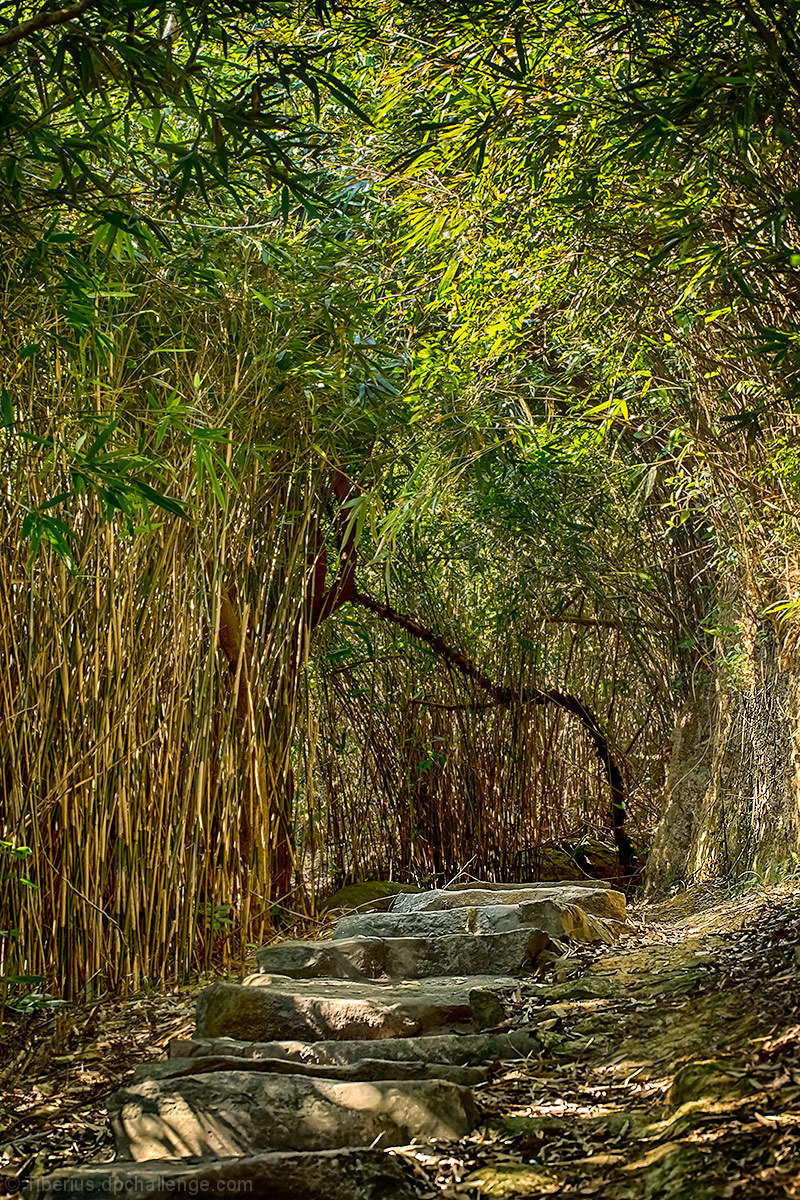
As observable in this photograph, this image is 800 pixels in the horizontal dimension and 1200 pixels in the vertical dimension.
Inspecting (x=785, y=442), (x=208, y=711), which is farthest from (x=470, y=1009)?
(x=785, y=442)

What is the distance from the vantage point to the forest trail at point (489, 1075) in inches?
54.7

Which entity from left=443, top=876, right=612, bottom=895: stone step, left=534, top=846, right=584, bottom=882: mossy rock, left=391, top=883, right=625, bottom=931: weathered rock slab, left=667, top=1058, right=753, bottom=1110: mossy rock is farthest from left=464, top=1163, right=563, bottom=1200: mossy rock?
left=534, top=846, right=584, bottom=882: mossy rock

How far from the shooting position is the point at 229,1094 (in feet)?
5.32

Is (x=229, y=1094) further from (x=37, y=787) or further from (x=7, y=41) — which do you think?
(x=7, y=41)

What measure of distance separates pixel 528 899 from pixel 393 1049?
122 cm

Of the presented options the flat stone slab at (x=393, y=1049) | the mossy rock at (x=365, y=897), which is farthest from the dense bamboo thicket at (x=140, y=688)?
the mossy rock at (x=365, y=897)

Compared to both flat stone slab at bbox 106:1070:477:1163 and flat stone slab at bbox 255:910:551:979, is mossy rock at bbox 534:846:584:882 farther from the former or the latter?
flat stone slab at bbox 106:1070:477:1163

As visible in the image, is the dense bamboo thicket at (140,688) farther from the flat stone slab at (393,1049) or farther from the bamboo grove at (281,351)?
the flat stone slab at (393,1049)

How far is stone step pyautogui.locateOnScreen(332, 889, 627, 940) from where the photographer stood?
2648 mm

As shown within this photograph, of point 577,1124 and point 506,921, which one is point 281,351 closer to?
point 506,921

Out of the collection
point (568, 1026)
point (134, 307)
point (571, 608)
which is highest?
point (134, 307)

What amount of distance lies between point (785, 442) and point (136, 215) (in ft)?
5.03

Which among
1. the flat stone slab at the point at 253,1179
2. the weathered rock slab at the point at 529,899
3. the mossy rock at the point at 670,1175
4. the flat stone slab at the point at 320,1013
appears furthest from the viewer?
the weathered rock slab at the point at 529,899

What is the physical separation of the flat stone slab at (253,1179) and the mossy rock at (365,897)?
7.73ft
